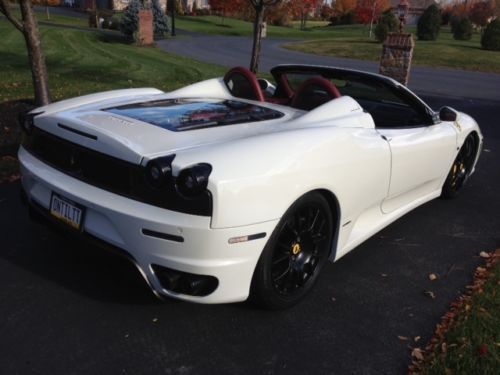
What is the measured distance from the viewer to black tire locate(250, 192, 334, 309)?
8.50 ft

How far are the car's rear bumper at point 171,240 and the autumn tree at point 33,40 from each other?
4981 millimetres

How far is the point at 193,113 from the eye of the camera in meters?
3.20

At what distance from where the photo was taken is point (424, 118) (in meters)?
4.08

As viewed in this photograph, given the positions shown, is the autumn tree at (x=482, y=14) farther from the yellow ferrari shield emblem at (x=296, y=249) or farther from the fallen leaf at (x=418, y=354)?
the fallen leaf at (x=418, y=354)

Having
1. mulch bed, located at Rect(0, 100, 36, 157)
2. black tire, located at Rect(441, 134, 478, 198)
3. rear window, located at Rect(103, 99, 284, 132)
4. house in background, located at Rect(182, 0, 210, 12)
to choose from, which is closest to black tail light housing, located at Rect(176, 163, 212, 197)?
rear window, located at Rect(103, 99, 284, 132)

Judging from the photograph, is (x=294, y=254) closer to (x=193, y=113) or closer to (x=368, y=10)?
(x=193, y=113)

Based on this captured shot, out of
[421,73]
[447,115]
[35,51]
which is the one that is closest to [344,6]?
[421,73]

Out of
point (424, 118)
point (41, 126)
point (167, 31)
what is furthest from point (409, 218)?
point (167, 31)

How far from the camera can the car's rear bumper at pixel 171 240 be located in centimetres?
229

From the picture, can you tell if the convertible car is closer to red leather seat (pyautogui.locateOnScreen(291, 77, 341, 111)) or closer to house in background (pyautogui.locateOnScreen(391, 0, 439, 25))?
red leather seat (pyautogui.locateOnScreen(291, 77, 341, 111))

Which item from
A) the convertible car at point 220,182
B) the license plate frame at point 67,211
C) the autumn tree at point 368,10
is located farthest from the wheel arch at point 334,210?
the autumn tree at point 368,10

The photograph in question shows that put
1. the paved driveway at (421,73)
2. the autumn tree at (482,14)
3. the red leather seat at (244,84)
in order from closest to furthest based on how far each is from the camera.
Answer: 1. the red leather seat at (244,84)
2. the paved driveway at (421,73)
3. the autumn tree at (482,14)

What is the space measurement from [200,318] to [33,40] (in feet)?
18.3

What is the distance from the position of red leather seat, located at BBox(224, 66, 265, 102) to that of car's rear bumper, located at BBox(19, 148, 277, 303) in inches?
72.1
